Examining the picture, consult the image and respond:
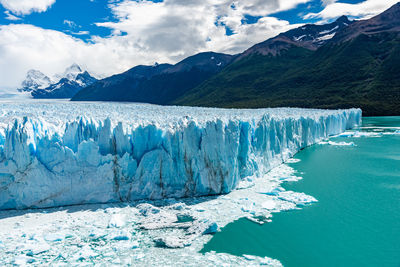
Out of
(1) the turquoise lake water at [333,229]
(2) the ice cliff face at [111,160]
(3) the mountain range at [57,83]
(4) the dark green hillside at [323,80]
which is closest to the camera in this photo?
(1) the turquoise lake water at [333,229]

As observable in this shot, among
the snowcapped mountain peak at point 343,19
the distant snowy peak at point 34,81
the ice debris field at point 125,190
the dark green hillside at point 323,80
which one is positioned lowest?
the ice debris field at point 125,190

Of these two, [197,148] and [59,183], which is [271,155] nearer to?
[197,148]

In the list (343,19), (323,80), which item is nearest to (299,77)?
(323,80)

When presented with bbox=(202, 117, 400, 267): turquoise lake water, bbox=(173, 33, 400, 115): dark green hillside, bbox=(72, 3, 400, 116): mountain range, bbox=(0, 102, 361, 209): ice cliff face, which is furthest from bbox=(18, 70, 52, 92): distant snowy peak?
bbox=(202, 117, 400, 267): turquoise lake water

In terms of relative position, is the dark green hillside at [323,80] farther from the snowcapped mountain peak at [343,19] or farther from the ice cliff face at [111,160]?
the snowcapped mountain peak at [343,19]

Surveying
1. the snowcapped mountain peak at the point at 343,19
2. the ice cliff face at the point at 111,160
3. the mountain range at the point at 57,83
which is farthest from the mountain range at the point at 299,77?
the ice cliff face at the point at 111,160

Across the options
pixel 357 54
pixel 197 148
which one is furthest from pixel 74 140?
pixel 357 54

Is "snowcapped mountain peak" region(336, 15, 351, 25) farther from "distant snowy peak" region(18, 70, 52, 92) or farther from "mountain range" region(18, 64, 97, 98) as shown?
"distant snowy peak" region(18, 70, 52, 92)

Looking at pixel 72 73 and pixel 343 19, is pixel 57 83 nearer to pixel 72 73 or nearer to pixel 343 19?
pixel 72 73
